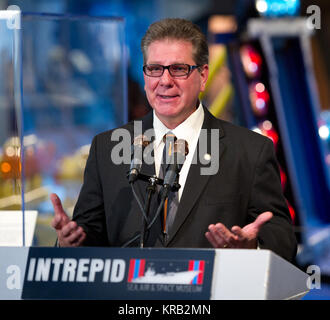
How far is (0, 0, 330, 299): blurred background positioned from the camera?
321cm

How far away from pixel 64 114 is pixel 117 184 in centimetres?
243

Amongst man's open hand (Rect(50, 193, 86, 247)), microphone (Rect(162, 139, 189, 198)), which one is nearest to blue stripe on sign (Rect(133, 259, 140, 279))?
microphone (Rect(162, 139, 189, 198))

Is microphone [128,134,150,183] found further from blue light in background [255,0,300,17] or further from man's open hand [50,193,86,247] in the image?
blue light in background [255,0,300,17]

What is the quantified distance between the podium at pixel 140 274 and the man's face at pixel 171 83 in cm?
81

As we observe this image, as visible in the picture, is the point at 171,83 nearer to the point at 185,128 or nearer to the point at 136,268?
the point at 185,128

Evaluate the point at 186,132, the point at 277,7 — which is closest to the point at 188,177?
the point at 186,132

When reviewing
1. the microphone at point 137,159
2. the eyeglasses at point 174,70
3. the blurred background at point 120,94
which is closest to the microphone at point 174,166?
the microphone at point 137,159

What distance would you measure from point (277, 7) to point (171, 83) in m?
4.47

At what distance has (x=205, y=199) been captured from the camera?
2.40 m

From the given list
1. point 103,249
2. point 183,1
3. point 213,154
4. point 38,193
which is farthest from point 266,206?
point 183,1

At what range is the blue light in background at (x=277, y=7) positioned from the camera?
654 cm

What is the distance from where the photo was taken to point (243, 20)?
673 cm
